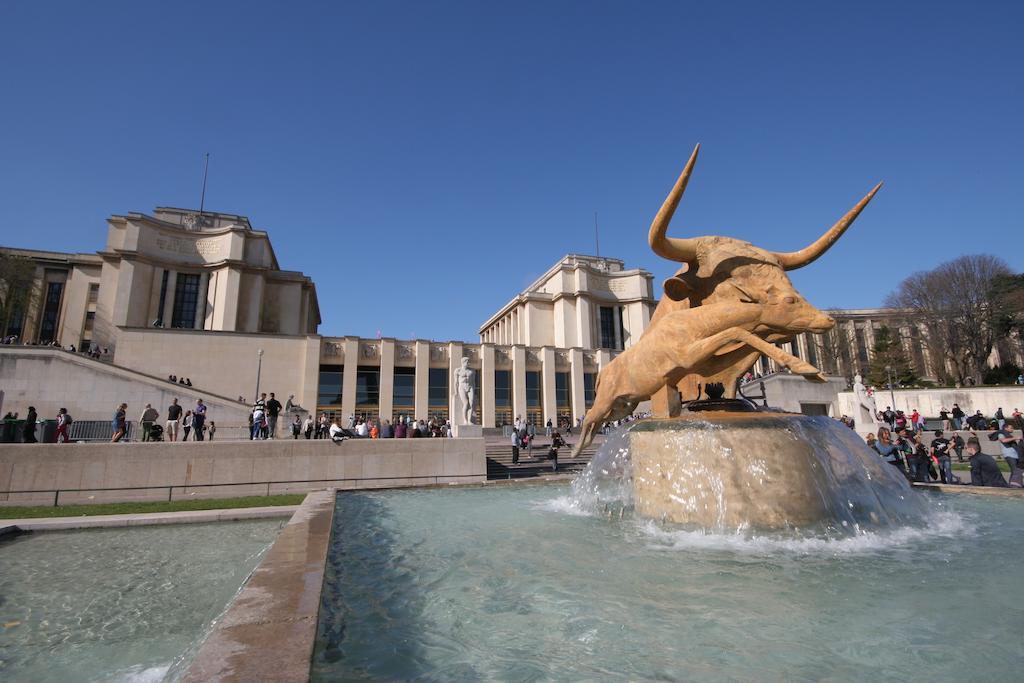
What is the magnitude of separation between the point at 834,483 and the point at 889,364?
54.2 meters

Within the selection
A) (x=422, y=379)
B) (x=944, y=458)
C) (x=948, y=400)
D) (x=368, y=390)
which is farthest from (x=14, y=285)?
(x=948, y=400)

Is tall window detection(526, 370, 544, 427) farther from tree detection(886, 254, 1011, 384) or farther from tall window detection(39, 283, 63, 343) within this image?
tall window detection(39, 283, 63, 343)

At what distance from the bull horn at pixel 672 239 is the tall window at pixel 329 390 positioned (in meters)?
37.9

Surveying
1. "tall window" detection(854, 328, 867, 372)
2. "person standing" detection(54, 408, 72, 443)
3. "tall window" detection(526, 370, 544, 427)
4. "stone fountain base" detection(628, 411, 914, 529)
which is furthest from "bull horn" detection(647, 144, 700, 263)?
"tall window" detection(854, 328, 867, 372)

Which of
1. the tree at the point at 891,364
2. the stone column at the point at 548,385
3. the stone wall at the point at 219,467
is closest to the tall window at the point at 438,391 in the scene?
the stone column at the point at 548,385

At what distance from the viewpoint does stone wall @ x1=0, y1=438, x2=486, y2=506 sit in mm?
13273

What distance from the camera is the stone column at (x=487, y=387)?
1864 inches

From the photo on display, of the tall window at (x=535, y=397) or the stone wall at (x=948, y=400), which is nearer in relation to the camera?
the stone wall at (x=948, y=400)

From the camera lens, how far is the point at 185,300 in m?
49.2

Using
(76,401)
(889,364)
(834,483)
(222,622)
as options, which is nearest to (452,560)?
(222,622)

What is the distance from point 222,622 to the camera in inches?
112

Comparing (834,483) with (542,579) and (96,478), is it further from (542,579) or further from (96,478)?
(96,478)

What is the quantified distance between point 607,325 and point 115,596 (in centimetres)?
6184

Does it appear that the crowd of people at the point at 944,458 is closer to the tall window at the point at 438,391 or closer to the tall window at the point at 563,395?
the tall window at the point at 563,395
